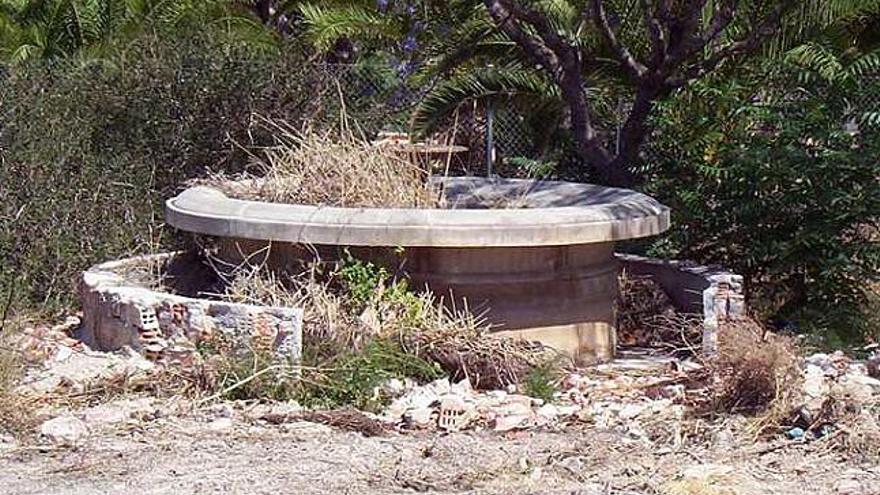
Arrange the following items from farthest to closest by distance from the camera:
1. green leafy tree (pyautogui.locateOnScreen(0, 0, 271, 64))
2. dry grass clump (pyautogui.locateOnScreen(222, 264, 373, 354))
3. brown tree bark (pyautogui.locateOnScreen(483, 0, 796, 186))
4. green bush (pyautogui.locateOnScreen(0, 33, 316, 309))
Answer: green leafy tree (pyautogui.locateOnScreen(0, 0, 271, 64))
brown tree bark (pyautogui.locateOnScreen(483, 0, 796, 186))
green bush (pyautogui.locateOnScreen(0, 33, 316, 309))
dry grass clump (pyautogui.locateOnScreen(222, 264, 373, 354))

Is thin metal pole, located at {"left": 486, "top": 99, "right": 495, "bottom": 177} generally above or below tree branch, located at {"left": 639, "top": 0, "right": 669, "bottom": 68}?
below

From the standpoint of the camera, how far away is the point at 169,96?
10.8 metres

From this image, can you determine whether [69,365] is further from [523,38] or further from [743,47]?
[743,47]

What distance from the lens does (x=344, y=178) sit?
8.36 metres

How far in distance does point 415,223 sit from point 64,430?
2283 millimetres

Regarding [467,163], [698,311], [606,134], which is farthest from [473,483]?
[467,163]

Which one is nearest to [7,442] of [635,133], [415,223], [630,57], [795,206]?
[415,223]

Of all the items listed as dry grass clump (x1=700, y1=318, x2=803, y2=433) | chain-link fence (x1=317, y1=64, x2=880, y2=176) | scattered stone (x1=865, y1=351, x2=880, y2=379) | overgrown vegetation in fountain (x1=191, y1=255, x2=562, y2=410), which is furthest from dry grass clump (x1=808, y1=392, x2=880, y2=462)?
chain-link fence (x1=317, y1=64, x2=880, y2=176)

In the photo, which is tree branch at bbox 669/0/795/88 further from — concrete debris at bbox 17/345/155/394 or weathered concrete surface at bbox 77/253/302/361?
concrete debris at bbox 17/345/155/394

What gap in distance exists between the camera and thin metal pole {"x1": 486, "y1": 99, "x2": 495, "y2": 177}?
42.0ft

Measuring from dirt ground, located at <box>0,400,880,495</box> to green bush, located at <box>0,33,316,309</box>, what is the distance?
3.33m

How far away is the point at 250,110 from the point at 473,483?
5.85 metres

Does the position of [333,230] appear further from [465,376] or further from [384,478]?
[384,478]

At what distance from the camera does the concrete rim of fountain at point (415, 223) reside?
24.9ft
